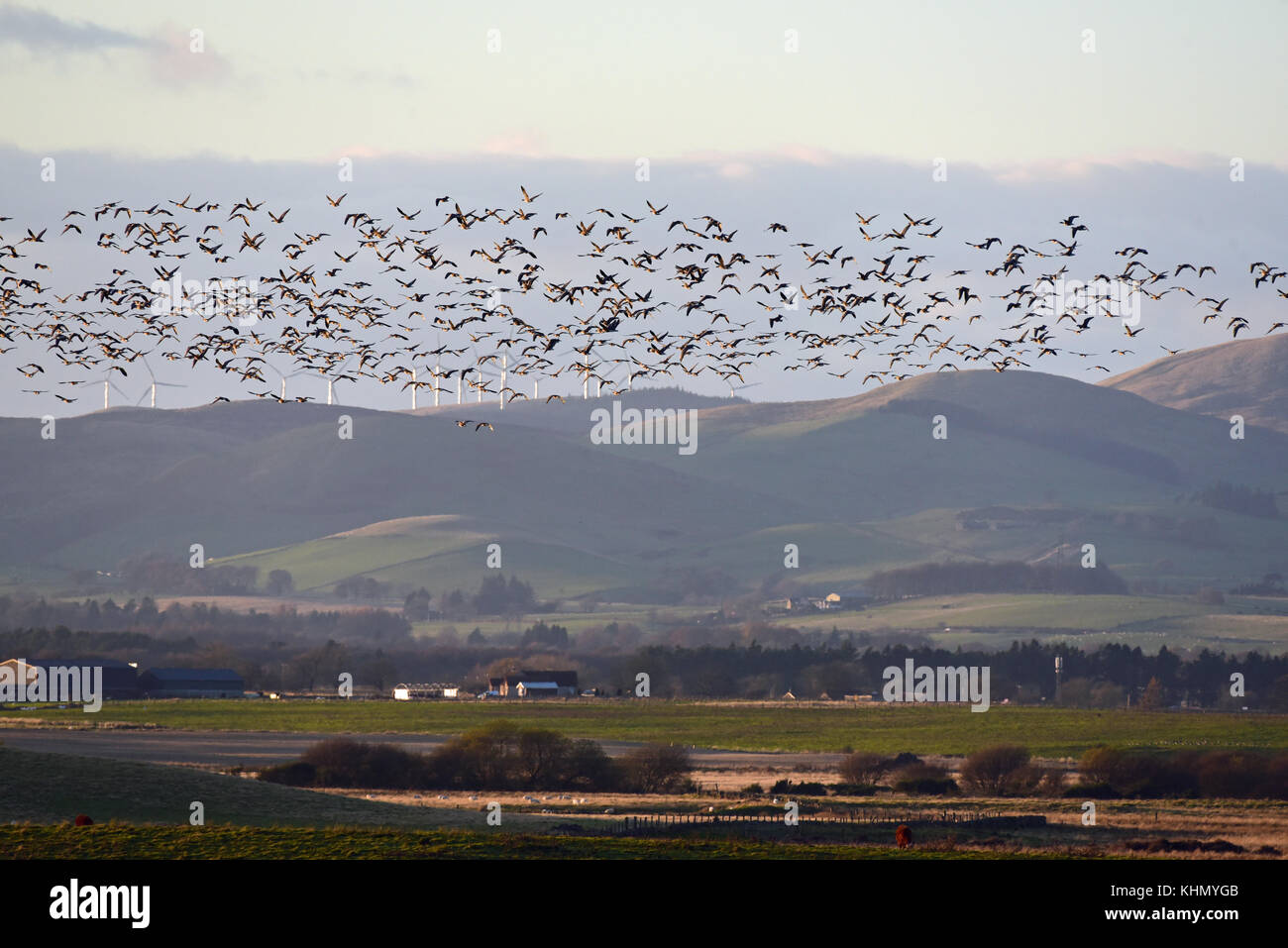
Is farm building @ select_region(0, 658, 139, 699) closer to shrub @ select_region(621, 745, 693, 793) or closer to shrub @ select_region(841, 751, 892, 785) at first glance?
shrub @ select_region(621, 745, 693, 793)

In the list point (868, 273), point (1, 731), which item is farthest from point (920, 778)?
point (1, 731)

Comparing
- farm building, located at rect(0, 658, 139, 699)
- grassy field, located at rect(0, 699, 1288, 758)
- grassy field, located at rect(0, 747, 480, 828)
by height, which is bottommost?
grassy field, located at rect(0, 699, 1288, 758)

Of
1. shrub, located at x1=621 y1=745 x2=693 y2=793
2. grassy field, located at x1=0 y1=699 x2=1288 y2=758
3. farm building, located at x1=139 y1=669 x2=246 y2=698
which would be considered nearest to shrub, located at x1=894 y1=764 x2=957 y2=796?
shrub, located at x1=621 y1=745 x2=693 y2=793

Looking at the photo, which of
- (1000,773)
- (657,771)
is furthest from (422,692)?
(1000,773)

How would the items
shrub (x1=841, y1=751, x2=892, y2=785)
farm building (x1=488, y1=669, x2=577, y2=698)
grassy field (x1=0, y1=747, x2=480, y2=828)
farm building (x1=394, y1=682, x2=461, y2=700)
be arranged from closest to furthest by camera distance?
grassy field (x1=0, y1=747, x2=480, y2=828) → shrub (x1=841, y1=751, x2=892, y2=785) → farm building (x1=394, y1=682, x2=461, y2=700) → farm building (x1=488, y1=669, x2=577, y2=698)

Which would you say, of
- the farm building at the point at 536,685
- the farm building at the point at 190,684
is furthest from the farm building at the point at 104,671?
the farm building at the point at 536,685

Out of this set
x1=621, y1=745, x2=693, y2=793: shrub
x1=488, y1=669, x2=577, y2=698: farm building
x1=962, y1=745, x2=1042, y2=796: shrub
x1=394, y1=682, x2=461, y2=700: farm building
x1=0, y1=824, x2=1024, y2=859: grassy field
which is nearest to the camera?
x1=0, y1=824, x2=1024, y2=859: grassy field

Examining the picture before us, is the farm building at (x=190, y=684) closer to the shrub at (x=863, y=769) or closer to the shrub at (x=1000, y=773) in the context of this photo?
the shrub at (x=863, y=769)

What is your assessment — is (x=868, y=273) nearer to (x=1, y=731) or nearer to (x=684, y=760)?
(x=684, y=760)

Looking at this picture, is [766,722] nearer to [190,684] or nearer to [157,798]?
[190,684]
